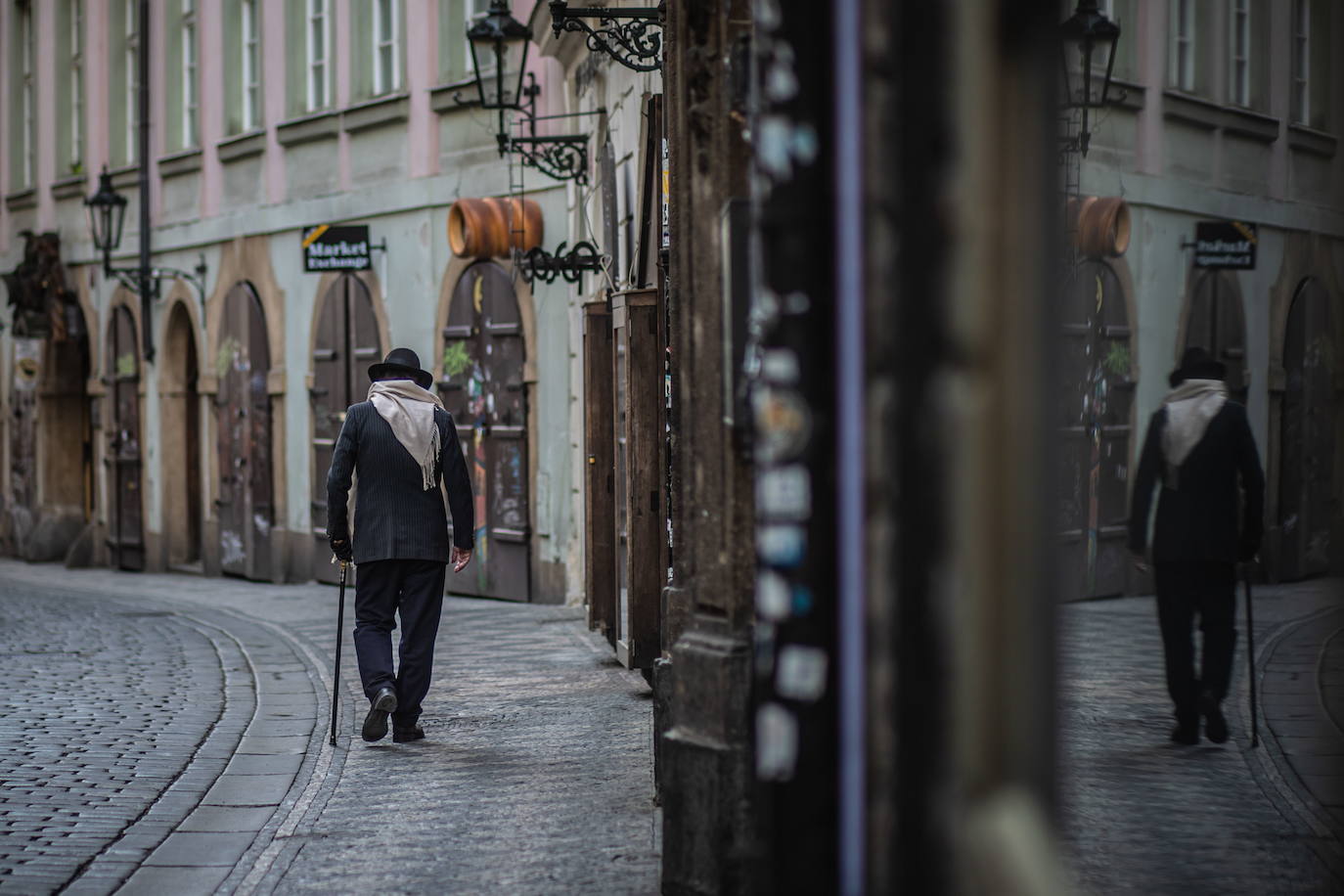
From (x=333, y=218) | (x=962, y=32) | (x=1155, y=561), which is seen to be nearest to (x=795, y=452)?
(x=962, y=32)

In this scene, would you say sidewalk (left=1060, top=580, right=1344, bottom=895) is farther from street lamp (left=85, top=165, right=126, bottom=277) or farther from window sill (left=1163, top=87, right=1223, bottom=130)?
street lamp (left=85, top=165, right=126, bottom=277)

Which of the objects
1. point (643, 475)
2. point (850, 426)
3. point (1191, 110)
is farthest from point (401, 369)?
point (850, 426)

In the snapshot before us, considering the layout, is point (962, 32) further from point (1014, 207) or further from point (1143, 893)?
point (1143, 893)

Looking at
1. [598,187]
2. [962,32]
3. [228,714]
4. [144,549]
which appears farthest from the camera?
[144,549]

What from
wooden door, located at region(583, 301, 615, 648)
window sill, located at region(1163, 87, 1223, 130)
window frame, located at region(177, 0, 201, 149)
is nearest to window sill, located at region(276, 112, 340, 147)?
window frame, located at region(177, 0, 201, 149)

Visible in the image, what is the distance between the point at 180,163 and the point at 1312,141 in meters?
19.0

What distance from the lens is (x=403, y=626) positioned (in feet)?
27.7

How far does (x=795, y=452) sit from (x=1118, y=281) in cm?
169

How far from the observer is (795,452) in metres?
3.02

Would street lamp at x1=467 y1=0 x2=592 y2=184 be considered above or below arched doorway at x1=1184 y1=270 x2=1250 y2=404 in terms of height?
above

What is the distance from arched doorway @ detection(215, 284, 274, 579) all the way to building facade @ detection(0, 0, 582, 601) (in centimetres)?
4

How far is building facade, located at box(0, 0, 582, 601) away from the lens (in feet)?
52.3

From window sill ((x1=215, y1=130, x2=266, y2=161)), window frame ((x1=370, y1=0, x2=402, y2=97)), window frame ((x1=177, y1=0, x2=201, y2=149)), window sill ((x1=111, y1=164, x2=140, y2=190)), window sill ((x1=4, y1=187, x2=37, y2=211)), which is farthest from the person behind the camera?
window sill ((x1=4, y1=187, x2=37, y2=211))

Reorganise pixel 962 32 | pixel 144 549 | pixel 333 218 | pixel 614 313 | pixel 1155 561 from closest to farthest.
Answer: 1. pixel 962 32
2. pixel 1155 561
3. pixel 614 313
4. pixel 333 218
5. pixel 144 549
